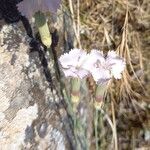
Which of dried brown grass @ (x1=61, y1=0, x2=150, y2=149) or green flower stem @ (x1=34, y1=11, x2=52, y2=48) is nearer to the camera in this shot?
green flower stem @ (x1=34, y1=11, x2=52, y2=48)

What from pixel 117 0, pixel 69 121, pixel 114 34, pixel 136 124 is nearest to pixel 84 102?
pixel 69 121

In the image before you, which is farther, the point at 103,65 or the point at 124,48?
the point at 124,48

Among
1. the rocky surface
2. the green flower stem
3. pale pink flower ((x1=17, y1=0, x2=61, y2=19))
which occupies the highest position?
pale pink flower ((x1=17, y1=0, x2=61, y2=19))

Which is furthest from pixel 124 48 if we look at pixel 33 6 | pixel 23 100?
pixel 33 6

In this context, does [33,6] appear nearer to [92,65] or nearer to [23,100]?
[92,65]

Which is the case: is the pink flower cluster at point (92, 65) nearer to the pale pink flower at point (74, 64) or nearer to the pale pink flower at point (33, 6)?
the pale pink flower at point (74, 64)

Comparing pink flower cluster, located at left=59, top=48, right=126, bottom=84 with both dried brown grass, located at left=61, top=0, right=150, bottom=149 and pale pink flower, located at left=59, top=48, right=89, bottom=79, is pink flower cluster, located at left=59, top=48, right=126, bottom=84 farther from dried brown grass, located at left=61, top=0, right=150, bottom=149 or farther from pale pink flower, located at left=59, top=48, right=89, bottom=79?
dried brown grass, located at left=61, top=0, right=150, bottom=149

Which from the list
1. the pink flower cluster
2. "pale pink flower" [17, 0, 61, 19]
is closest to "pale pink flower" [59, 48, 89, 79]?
the pink flower cluster
